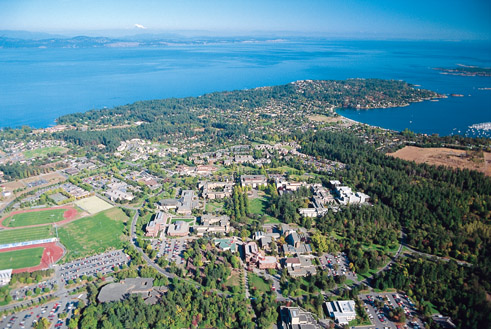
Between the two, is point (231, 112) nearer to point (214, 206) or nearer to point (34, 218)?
point (214, 206)

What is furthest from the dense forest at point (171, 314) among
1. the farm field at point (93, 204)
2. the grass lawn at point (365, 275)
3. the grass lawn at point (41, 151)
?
the grass lawn at point (41, 151)

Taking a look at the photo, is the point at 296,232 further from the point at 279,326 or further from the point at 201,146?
the point at 201,146

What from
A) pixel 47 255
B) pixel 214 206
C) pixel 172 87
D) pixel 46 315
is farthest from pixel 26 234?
pixel 172 87

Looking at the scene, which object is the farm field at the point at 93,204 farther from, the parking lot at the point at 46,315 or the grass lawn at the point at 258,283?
the grass lawn at the point at 258,283

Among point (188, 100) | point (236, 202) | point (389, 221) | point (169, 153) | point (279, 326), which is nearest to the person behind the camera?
point (279, 326)

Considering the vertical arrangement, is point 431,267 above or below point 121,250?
above

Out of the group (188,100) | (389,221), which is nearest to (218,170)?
(389,221)
